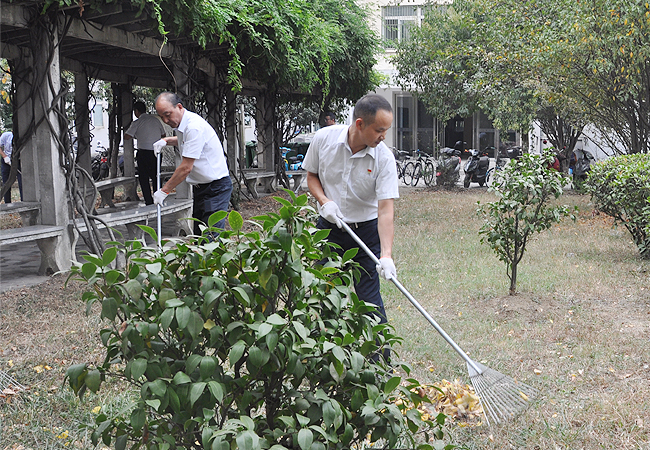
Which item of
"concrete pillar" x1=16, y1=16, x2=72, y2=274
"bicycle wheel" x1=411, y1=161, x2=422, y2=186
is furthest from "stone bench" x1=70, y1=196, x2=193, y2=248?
"bicycle wheel" x1=411, y1=161, x2=422, y2=186

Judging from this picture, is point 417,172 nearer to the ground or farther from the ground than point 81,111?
nearer to the ground

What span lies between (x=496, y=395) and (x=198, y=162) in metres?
3.66

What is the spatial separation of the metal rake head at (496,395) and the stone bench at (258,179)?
11.1 meters

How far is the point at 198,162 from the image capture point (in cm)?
629

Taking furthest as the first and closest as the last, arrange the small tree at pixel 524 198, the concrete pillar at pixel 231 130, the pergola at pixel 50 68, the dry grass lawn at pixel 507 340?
the concrete pillar at pixel 231 130
the pergola at pixel 50 68
the small tree at pixel 524 198
the dry grass lawn at pixel 507 340

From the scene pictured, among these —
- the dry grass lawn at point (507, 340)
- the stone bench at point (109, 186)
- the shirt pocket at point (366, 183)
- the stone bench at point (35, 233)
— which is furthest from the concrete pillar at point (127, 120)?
the shirt pocket at point (366, 183)

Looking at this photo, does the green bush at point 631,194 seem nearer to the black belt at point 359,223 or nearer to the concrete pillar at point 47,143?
the black belt at point 359,223

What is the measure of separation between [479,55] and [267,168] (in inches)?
234

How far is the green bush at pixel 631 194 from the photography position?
798 centimetres

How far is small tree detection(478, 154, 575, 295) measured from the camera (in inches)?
236

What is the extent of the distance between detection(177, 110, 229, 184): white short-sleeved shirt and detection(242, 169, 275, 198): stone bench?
322 inches

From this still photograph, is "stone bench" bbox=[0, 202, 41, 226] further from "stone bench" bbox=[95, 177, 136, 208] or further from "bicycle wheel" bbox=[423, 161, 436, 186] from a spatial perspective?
"bicycle wheel" bbox=[423, 161, 436, 186]

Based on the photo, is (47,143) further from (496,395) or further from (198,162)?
(496,395)

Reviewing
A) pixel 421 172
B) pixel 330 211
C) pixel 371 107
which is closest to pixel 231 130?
pixel 421 172
